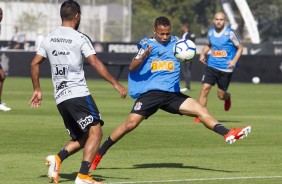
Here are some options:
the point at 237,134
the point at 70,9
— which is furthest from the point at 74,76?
the point at 237,134

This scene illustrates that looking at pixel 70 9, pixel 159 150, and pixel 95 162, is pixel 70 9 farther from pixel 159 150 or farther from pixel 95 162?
pixel 159 150

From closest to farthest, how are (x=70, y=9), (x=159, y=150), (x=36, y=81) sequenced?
(x=70, y=9) → (x=36, y=81) → (x=159, y=150)

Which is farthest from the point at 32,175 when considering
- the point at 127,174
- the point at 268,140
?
the point at 268,140

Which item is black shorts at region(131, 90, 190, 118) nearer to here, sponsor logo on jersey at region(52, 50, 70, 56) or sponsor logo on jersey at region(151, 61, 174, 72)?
sponsor logo on jersey at region(151, 61, 174, 72)

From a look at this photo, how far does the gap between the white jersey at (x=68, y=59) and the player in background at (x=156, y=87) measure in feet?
5.72

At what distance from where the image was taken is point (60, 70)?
40.8 feet

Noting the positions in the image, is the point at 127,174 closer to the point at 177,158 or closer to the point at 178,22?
the point at 177,158

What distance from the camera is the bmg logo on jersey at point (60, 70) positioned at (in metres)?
12.4

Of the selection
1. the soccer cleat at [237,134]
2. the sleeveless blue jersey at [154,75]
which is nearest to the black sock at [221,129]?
the soccer cleat at [237,134]

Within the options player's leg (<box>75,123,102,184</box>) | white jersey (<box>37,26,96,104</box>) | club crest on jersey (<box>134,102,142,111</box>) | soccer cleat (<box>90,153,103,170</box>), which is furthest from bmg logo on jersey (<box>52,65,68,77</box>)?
club crest on jersey (<box>134,102,142,111</box>)

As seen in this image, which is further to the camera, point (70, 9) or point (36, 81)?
point (36, 81)

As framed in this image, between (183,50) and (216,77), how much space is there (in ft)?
25.2

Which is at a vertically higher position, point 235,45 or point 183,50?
point 183,50

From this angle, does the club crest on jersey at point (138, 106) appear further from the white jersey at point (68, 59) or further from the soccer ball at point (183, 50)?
the white jersey at point (68, 59)
